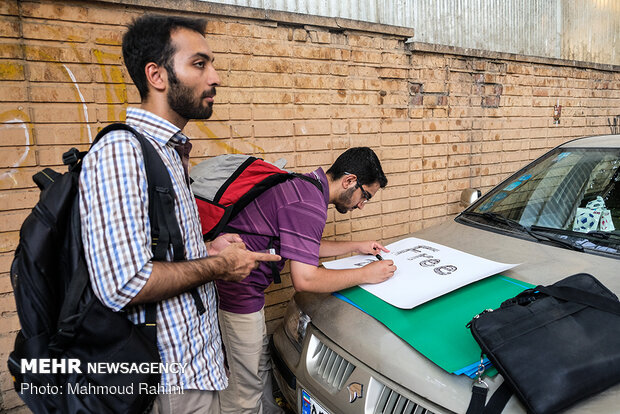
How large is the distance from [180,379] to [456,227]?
181cm

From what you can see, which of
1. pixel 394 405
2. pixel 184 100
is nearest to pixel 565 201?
pixel 394 405

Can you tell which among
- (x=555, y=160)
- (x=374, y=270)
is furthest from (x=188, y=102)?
(x=555, y=160)

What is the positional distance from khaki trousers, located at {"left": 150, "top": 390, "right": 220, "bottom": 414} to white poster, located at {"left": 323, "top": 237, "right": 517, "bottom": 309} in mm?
808

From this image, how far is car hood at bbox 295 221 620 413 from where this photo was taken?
1.30 metres

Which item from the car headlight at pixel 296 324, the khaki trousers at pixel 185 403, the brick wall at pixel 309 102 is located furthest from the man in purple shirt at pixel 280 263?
the brick wall at pixel 309 102

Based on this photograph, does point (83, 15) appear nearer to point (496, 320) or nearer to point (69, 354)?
point (69, 354)

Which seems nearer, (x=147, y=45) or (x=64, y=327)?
(x=64, y=327)

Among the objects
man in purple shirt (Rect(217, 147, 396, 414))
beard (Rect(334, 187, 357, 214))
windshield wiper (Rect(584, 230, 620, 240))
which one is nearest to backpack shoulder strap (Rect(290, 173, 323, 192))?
man in purple shirt (Rect(217, 147, 396, 414))

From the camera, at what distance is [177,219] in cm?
125

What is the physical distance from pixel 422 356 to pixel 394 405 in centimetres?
19

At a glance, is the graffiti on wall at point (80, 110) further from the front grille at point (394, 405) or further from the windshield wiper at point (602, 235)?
the windshield wiper at point (602, 235)

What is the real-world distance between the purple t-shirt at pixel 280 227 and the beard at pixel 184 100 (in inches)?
23.0

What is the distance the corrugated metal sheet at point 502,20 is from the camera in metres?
3.60

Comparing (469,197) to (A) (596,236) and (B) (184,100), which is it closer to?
(A) (596,236)
